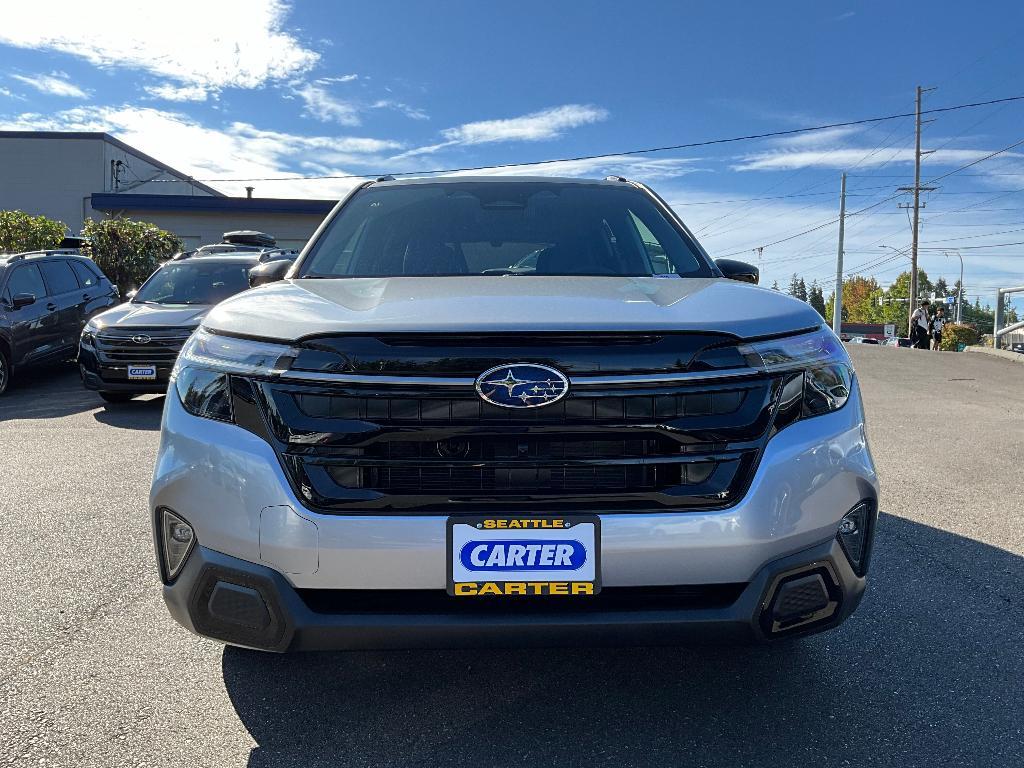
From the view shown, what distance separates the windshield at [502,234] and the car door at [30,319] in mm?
8461

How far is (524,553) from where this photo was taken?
2.06 m

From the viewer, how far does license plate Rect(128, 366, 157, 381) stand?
8875mm

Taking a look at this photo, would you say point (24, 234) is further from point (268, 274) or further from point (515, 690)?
point (515, 690)

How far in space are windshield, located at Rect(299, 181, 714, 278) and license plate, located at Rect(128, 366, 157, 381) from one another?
19.5 feet

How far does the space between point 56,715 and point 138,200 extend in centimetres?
3131

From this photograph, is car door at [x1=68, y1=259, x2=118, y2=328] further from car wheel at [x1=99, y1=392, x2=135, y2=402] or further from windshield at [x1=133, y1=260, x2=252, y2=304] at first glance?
car wheel at [x1=99, y1=392, x2=135, y2=402]

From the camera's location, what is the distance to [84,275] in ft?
39.7

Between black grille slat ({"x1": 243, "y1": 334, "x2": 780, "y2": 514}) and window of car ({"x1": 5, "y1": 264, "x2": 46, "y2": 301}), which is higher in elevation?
window of car ({"x1": 5, "y1": 264, "x2": 46, "y2": 301})

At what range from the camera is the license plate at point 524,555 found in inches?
80.9

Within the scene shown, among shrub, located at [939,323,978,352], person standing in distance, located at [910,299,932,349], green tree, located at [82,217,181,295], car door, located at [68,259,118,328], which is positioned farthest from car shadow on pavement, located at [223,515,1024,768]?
shrub, located at [939,323,978,352]

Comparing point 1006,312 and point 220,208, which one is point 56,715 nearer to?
point 1006,312

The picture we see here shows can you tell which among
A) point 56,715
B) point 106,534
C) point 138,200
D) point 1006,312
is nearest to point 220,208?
point 138,200

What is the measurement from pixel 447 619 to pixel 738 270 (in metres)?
2.03

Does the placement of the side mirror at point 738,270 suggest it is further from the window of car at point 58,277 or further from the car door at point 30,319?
the window of car at point 58,277
